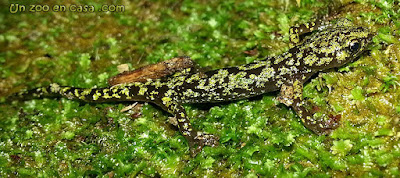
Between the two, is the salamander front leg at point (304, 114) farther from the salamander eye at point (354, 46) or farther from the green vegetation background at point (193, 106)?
the salamander eye at point (354, 46)

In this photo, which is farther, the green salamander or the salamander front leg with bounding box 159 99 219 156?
the salamander front leg with bounding box 159 99 219 156

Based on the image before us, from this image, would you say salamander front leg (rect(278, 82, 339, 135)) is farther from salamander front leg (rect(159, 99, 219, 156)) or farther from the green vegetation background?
salamander front leg (rect(159, 99, 219, 156))

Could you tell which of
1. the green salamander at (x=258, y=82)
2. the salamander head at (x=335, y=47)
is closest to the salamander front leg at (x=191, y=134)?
the green salamander at (x=258, y=82)

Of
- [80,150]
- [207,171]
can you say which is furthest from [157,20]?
[207,171]

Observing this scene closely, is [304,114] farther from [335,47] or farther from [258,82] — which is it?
[335,47]

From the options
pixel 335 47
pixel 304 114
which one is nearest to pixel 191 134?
pixel 304 114

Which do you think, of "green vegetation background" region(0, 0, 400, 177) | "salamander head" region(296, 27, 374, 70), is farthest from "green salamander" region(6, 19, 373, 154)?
"green vegetation background" region(0, 0, 400, 177)
